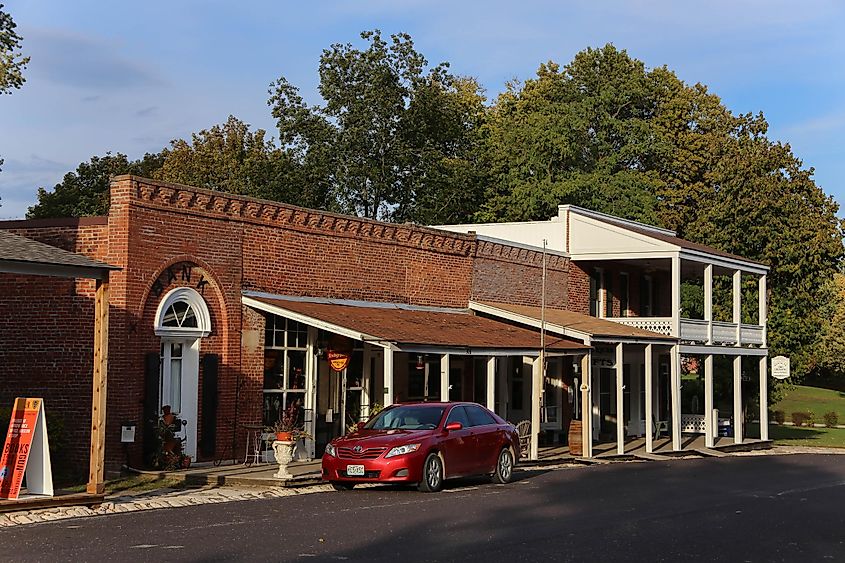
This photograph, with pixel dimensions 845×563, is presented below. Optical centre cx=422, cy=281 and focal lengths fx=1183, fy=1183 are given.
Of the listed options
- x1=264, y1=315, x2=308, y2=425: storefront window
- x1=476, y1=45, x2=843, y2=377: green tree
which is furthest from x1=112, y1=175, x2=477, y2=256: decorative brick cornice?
x1=476, y1=45, x2=843, y2=377: green tree

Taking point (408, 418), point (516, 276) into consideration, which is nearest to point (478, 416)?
point (408, 418)

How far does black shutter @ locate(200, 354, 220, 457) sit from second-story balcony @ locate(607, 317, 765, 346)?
53.7 ft

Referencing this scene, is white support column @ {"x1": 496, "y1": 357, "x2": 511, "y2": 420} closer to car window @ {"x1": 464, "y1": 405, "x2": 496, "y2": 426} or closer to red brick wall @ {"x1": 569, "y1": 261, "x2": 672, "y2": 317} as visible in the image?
red brick wall @ {"x1": 569, "y1": 261, "x2": 672, "y2": 317}

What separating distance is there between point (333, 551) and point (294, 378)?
12410mm

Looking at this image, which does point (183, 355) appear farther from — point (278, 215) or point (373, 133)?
point (373, 133)

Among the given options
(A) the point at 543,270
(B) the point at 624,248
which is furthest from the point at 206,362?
(B) the point at 624,248

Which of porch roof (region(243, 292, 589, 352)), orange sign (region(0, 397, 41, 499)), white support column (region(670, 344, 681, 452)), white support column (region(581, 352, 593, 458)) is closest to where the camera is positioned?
orange sign (region(0, 397, 41, 499))

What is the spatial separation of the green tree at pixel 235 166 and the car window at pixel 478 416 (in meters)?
30.3

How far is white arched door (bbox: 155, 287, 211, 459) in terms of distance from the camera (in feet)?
70.4

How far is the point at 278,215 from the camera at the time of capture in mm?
24375

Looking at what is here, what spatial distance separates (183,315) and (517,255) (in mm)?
13890

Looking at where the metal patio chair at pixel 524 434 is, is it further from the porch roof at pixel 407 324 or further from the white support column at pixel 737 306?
the white support column at pixel 737 306

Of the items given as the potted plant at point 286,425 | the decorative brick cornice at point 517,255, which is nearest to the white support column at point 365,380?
the potted plant at point 286,425

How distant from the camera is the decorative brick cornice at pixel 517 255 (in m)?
32.2
